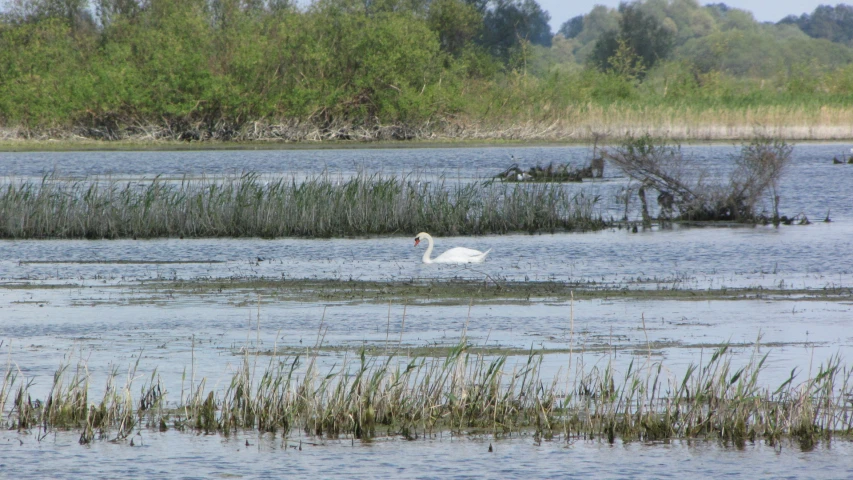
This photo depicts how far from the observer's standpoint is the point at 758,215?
2239 centimetres

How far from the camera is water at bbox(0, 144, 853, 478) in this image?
6.78 meters

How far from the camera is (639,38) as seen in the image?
10419 centimetres

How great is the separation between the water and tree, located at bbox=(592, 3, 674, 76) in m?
80.5

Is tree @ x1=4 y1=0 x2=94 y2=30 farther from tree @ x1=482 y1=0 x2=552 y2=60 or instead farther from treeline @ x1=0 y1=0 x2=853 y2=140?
tree @ x1=482 y1=0 x2=552 y2=60

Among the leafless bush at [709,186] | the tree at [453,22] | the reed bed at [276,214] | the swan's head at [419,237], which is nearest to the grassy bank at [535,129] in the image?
the tree at [453,22]

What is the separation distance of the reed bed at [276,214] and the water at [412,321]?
62cm

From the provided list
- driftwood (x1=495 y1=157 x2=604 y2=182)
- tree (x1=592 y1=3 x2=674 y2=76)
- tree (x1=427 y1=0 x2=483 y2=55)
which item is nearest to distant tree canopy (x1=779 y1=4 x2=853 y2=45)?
tree (x1=592 y1=3 x2=674 y2=76)

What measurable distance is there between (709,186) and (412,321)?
1284cm

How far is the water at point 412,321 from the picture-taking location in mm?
6777

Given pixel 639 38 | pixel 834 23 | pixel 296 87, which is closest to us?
pixel 296 87

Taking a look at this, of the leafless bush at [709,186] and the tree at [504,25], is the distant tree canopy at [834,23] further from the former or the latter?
the leafless bush at [709,186]

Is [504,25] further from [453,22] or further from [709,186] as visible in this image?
[709,186]

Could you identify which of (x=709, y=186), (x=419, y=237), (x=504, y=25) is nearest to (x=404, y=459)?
(x=419, y=237)

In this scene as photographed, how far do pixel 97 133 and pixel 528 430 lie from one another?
56075 mm
